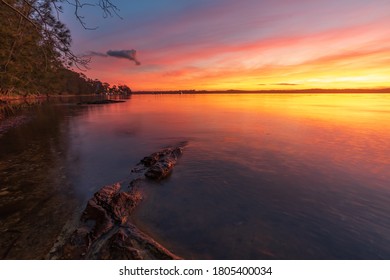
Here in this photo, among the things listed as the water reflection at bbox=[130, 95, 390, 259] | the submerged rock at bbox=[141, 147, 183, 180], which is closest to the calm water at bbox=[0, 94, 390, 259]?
the water reflection at bbox=[130, 95, 390, 259]

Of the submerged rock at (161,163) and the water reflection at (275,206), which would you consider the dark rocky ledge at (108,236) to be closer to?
the water reflection at (275,206)

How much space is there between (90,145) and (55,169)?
6.47 metres

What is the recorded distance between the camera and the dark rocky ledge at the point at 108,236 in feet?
16.1

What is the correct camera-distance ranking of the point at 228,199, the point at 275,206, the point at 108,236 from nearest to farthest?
the point at 108,236 → the point at 275,206 → the point at 228,199

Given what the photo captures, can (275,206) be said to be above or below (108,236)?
below

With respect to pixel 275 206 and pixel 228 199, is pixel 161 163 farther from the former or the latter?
pixel 275 206

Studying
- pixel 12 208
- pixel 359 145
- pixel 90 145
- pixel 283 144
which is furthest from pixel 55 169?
pixel 359 145

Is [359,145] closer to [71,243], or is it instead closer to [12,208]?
[71,243]

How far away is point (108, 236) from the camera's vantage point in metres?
5.58

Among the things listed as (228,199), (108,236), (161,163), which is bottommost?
(228,199)

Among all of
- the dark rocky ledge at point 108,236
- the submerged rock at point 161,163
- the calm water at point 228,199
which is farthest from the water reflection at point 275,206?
the dark rocky ledge at point 108,236

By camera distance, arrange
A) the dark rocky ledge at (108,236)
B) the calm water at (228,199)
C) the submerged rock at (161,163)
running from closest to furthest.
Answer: the dark rocky ledge at (108,236) → the calm water at (228,199) → the submerged rock at (161,163)

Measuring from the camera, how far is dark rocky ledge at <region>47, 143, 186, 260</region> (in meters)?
4.91

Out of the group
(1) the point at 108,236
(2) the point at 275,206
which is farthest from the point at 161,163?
(2) the point at 275,206
